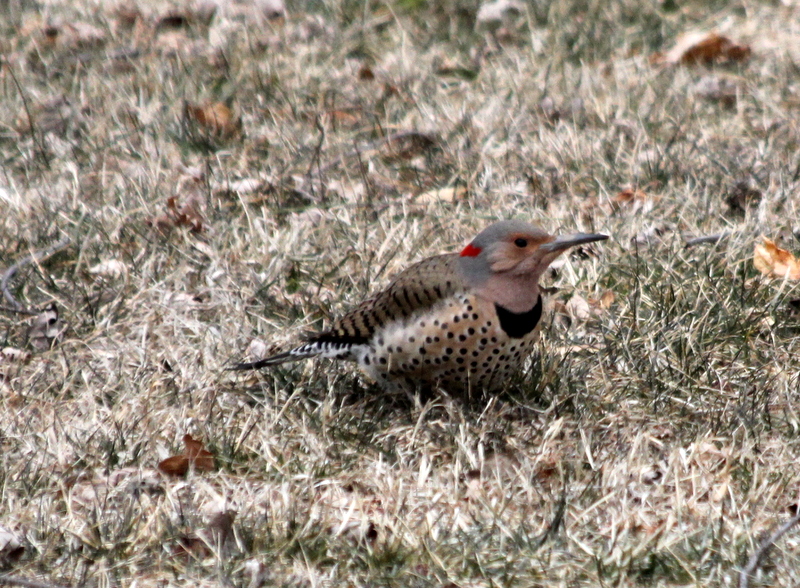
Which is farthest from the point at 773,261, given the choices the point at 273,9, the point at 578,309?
the point at 273,9

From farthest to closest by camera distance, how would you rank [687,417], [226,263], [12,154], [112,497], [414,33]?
[414,33], [12,154], [226,263], [687,417], [112,497]

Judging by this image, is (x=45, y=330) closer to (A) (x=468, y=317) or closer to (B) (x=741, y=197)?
(A) (x=468, y=317)

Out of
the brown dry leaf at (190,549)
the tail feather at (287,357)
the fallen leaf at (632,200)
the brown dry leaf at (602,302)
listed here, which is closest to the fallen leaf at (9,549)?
the brown dry leaf at (190,549)

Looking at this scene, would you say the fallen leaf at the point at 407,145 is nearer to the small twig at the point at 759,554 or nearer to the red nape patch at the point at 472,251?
the red nape patch at the point at 472,251

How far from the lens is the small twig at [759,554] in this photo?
3.25m

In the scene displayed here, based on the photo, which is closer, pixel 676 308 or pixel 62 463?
pixel 62 463

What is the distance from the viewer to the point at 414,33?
7.68 m

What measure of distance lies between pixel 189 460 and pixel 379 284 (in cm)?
149

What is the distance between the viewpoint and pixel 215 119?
6453 millimetres

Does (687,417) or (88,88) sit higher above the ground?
(88,88)

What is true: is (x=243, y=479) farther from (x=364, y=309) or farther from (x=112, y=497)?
(x=364, y=309)

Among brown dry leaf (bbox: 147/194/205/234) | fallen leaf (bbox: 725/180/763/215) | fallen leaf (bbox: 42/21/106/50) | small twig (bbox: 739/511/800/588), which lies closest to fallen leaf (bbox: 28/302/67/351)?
brown dry leaf (bbox: 147/194/205/234)

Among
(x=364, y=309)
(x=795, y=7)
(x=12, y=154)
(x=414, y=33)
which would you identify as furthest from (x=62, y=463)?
(x=795, y=7)

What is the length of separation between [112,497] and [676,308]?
2.30 meters
